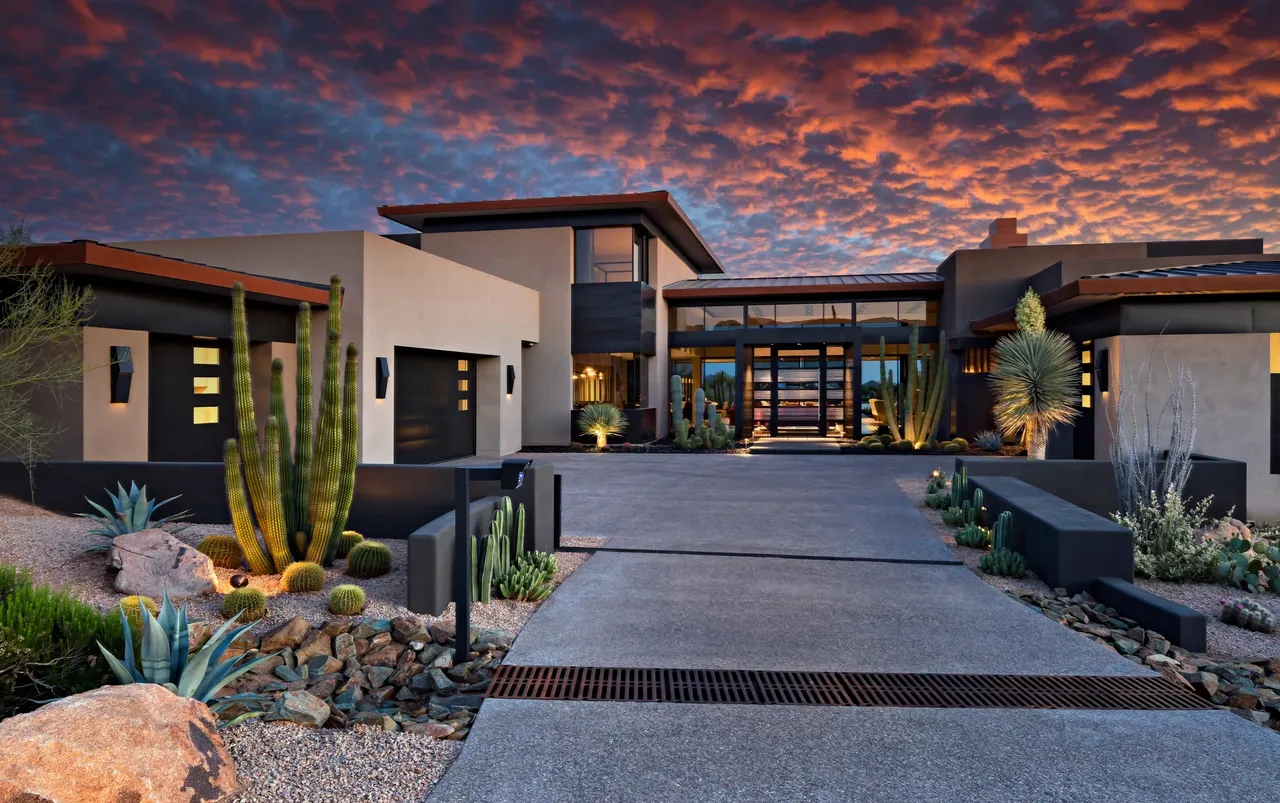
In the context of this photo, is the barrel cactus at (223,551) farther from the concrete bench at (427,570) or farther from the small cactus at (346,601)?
the concrete bench at (427,570)

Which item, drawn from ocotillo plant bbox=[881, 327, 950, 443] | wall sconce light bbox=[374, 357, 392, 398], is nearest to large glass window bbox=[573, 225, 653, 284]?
ocotillo plant bbox=[881, 327, 950, 443]

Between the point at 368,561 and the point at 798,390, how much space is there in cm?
1959

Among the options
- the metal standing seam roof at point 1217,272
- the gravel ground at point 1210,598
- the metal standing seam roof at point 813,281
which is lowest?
the gravel ground at point 1210,598

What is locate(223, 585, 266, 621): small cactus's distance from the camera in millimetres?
4812

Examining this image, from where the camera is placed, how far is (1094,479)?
28.9 ft

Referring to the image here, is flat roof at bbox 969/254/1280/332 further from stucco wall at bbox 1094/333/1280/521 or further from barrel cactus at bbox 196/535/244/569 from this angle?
barrel cactus at bbox 196/535/244/569

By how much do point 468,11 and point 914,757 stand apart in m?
12.6

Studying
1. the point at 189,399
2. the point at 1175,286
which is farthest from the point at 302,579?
the point at 1175,286

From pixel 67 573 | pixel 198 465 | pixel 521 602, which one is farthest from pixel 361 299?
pixel 521 602

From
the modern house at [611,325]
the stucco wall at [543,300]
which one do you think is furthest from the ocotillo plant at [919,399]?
the stucco wall at [543,300]

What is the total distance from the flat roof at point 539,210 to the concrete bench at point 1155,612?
16063mm

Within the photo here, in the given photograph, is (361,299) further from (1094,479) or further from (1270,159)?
(1270,159)

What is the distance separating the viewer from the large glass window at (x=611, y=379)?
2095 centimetres

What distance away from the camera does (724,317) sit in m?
23.5
